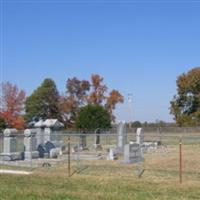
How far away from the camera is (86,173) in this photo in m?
20.3

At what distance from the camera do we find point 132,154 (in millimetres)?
26031

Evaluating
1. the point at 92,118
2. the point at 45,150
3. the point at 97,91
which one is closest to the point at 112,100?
the point at 97,91

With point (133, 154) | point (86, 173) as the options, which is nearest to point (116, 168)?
point (86, 173)

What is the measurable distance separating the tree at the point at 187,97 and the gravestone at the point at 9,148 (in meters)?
63.1

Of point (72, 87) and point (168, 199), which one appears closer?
point (168, 199)

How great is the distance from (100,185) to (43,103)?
85.0 meters

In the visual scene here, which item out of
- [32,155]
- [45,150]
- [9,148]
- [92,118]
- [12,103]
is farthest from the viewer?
[12,103]

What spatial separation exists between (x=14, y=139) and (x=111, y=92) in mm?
73685

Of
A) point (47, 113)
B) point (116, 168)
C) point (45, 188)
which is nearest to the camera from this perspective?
point (45, 188)

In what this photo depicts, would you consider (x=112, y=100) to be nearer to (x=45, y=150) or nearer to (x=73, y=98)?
(x=73, y=98)

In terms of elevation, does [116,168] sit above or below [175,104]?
below

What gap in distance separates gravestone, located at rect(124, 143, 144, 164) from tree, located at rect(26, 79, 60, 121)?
71.8 m

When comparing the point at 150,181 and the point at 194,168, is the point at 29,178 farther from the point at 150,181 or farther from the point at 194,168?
the point at 194,168

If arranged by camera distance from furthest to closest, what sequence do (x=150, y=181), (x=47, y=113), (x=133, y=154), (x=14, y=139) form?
1. (x=47, y=113)
2. (x=14, y=139)
3. (x=133, y=154)
4. (x=150, y=181)
